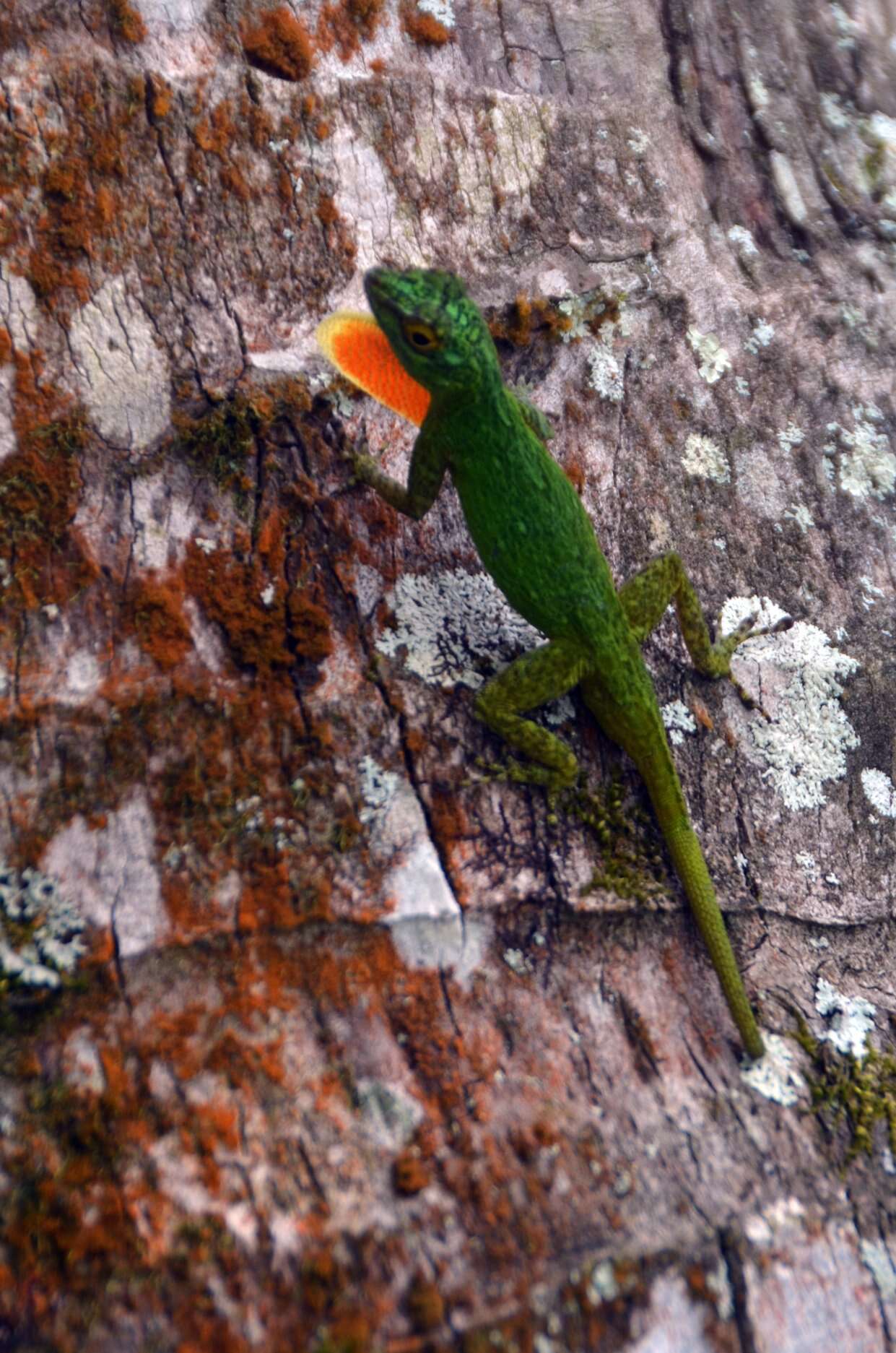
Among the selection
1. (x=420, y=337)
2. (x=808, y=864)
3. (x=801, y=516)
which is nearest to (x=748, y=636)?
(x=801, y=516)

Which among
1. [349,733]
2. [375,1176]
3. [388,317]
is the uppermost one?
[388,317]

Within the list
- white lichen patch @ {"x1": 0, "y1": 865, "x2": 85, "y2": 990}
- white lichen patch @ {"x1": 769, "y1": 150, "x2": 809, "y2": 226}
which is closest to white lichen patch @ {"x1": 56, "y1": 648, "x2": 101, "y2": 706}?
white lichen patch @ {"x1": 0, "y1": 865, "x2": 85, "y2": 990}

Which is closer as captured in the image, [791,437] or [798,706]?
[798,706]

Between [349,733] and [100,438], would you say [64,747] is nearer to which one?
[349,733]

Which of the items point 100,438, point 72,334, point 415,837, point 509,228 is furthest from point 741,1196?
point 509,228

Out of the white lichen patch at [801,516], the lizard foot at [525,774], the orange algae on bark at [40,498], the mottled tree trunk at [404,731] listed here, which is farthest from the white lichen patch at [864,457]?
the orange algae on bark at [40,498]

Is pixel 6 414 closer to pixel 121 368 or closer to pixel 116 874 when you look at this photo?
pixel 121 368
